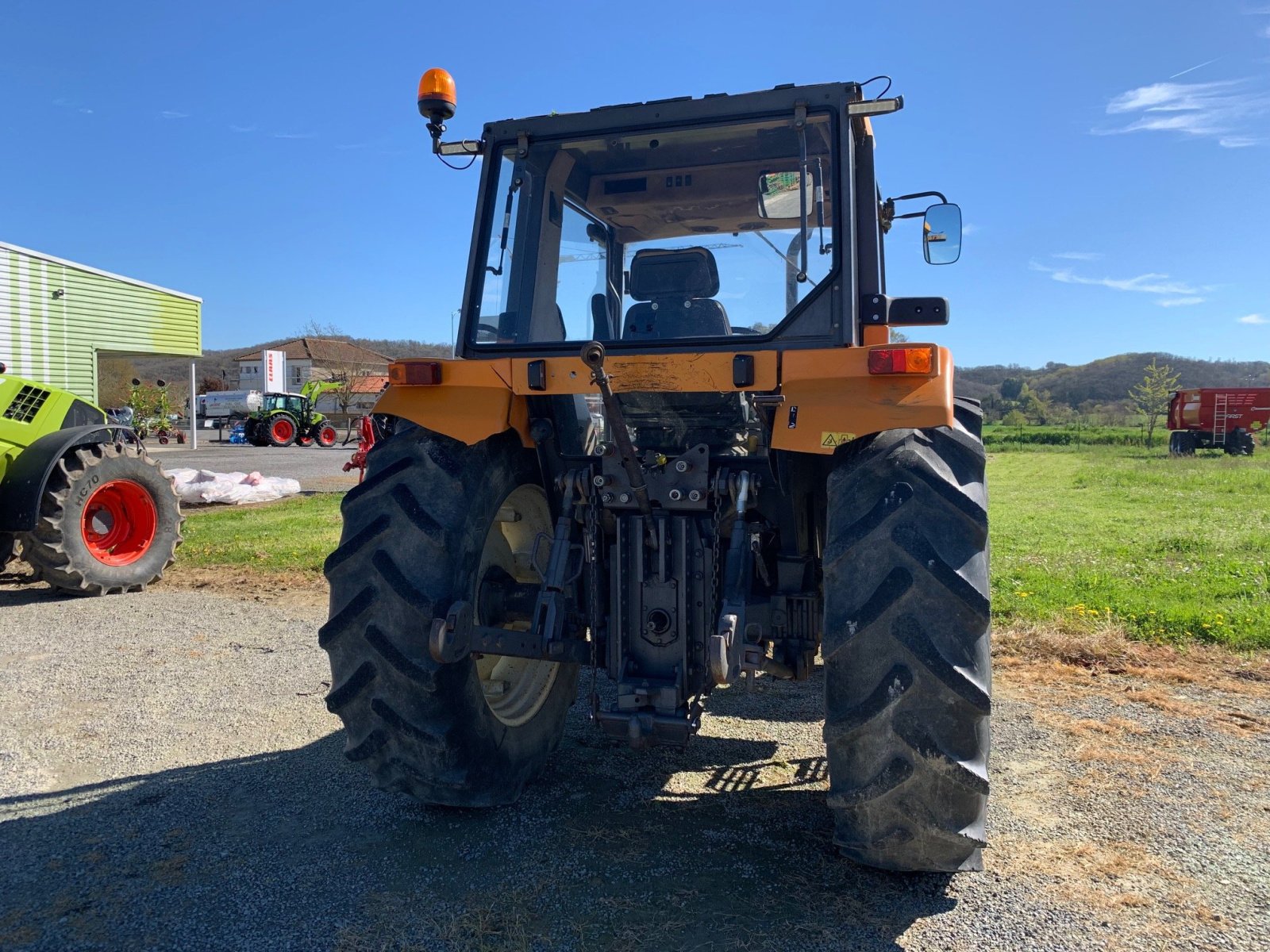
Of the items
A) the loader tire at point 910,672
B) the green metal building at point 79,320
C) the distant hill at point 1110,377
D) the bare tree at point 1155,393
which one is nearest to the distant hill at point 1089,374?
the distant hill at point 1110,377

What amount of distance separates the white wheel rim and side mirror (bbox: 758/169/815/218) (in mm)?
1455

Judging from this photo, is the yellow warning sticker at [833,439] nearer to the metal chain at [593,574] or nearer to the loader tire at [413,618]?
the metal chain at [593,574]

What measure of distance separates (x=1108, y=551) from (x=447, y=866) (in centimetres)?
813

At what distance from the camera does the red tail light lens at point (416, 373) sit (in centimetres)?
324

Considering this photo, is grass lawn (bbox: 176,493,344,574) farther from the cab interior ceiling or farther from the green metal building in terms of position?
the green metal building

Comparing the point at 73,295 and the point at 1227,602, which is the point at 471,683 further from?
the point at 73,295

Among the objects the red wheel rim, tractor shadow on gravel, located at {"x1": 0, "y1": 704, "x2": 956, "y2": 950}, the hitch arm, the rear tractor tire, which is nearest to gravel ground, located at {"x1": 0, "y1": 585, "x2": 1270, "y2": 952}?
tractor shadow on gravel, located at {"x1": 0, "y1": 704, "x2": 956, "y2": 950}

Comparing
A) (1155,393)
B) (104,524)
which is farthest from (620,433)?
(1155,393)

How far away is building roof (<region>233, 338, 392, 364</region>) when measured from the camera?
7025cm

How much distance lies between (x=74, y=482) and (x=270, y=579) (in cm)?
178

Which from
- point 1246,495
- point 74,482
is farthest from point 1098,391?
point 74,482

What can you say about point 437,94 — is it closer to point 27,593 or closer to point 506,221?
point 506,221

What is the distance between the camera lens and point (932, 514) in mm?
2621

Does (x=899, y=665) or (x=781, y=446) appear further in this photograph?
(x=781, y=446)
